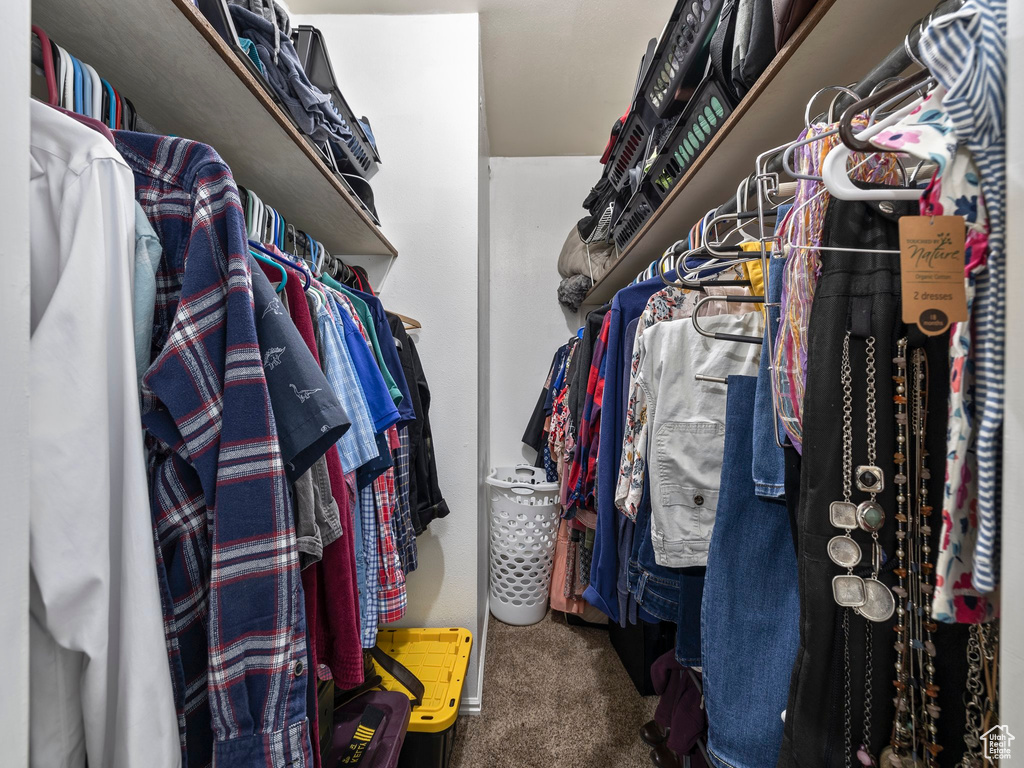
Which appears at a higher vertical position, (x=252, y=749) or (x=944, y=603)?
(x=944, y=603)

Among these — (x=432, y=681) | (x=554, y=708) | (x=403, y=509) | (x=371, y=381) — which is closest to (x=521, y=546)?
(x=554, y=708)

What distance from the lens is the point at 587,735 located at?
51.2 inches

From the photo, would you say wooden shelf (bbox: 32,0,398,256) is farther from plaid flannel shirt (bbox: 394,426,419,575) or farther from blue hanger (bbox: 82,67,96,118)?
plaid flannel shirt (bbox: 394,426,419,575)

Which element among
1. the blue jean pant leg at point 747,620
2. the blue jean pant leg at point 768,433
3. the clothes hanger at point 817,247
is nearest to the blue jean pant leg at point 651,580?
the blue jean pant leg at point 747,620

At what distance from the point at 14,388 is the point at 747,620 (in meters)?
0.82

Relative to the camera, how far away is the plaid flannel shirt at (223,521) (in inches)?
16.8

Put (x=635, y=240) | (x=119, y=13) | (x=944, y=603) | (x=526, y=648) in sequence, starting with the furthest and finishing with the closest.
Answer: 1. (x=526, y=648)
2. (x=635, y=240)
3. (x=119, y=13)
4. (x=944, y=603)

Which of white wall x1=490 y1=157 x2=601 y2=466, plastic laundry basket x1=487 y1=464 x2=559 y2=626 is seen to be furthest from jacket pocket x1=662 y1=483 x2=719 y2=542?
white wall x1=490 y1=157 x2=601 y2=466

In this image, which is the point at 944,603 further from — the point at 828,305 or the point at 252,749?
the point at 252,749

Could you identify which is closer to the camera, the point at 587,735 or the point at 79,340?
the point at 79,340

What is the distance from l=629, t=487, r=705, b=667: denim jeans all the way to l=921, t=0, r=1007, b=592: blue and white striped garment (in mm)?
621

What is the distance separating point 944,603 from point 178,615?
2.26 feet

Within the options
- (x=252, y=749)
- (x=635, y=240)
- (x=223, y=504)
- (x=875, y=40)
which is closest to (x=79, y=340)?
(x=223, y=504)

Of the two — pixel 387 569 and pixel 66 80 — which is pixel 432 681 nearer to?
pixel 387 569
